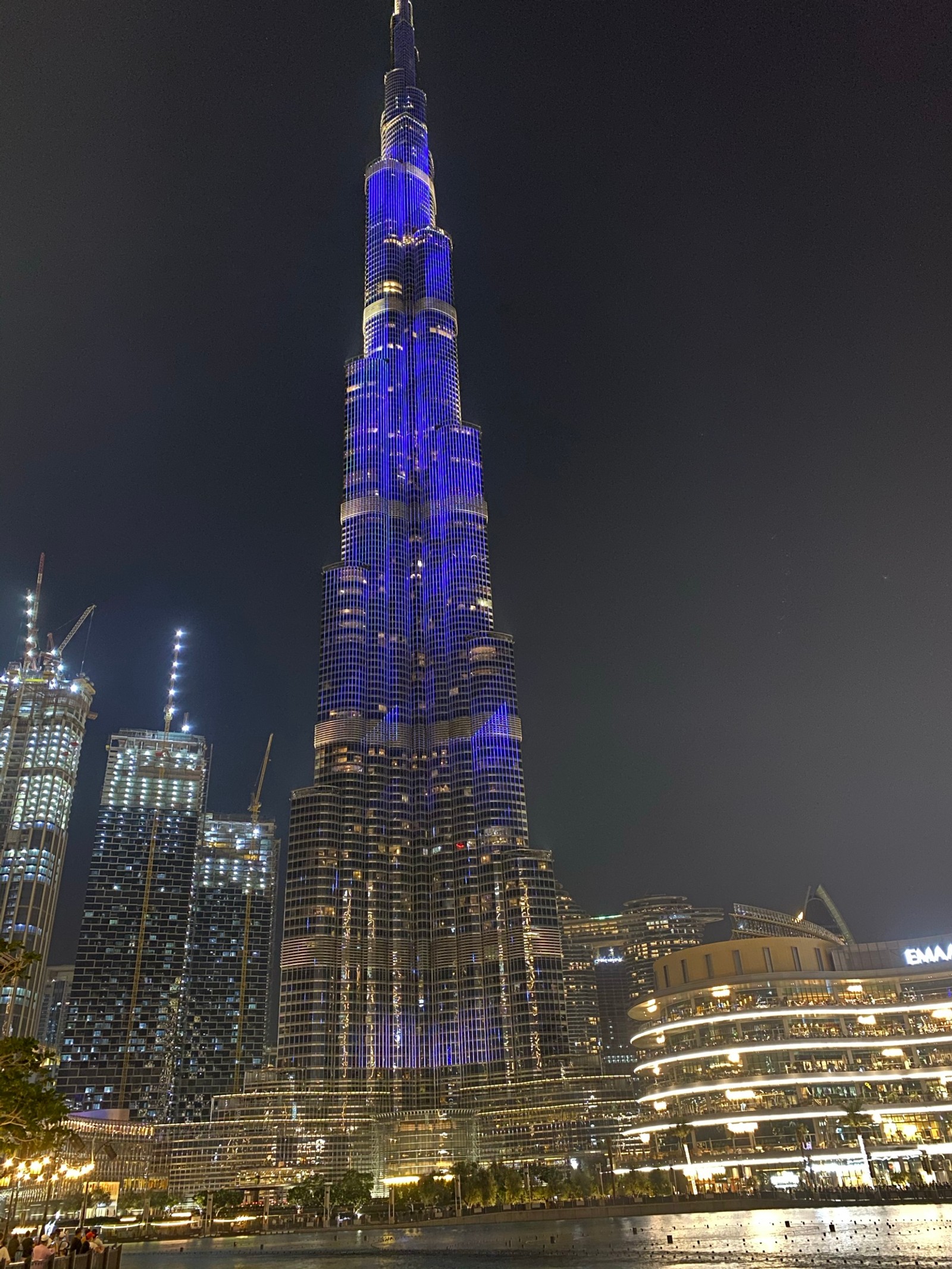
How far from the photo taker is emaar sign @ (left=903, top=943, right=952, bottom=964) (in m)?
195

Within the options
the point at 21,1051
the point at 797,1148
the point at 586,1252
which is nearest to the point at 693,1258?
the point at 586,1252

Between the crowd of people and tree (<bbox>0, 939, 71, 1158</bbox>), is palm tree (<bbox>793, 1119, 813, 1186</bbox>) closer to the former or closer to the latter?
tree (<bbox>0, 939, 71, 1158</bbox>)

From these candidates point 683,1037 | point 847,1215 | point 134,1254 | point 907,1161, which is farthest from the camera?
point 683,1037

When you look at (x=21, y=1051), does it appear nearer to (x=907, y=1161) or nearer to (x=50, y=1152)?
(x=50, y=1152)

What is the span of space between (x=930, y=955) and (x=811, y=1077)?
3775 centimetres

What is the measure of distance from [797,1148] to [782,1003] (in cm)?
2569

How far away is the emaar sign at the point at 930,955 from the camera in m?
195

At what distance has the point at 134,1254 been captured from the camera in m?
136

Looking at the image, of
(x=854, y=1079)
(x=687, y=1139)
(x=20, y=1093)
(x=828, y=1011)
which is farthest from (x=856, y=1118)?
(x=20, y=1093)

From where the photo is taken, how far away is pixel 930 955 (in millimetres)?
197250

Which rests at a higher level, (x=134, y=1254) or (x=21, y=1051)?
(x=21, y=1051)

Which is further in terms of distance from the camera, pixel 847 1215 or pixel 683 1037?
pixel 683 1037

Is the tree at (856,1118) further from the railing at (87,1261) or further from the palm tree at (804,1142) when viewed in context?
the railing at (87,1261)

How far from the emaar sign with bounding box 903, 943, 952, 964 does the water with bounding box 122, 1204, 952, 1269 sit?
7480cm
